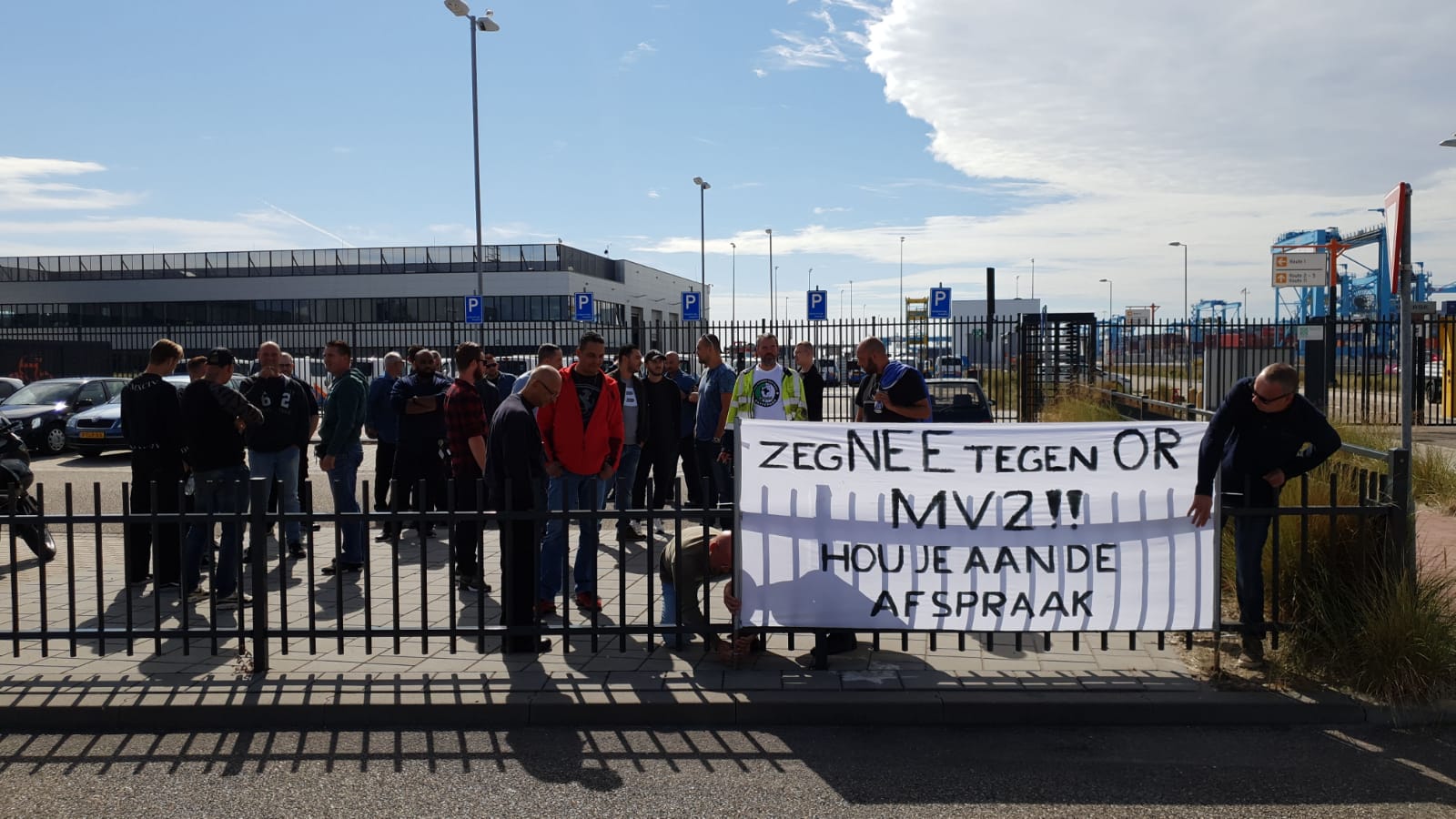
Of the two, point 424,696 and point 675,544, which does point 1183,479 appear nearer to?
point 675,544

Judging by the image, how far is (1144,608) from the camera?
223 inches

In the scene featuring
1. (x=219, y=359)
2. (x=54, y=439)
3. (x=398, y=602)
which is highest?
(x=219, y=359)

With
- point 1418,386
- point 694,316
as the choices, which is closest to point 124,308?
point 694,316

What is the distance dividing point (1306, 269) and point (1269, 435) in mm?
19871

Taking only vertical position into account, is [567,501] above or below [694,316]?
below

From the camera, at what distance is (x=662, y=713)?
5.20 metres

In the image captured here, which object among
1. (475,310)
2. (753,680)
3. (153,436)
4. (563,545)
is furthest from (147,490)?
(475,310)

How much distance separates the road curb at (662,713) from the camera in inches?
203

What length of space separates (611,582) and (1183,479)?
400cm

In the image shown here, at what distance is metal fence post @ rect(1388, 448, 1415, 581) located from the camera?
18.5 ft

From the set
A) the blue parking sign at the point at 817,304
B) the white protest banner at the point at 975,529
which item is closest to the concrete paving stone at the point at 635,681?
the white protest banner at the point at 975,529

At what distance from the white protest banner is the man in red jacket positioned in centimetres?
140

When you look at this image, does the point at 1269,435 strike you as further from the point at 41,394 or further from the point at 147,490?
the point at 41,394

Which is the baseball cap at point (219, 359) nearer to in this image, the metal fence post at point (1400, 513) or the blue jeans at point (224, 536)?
the blue jeans at point (224, 536)
